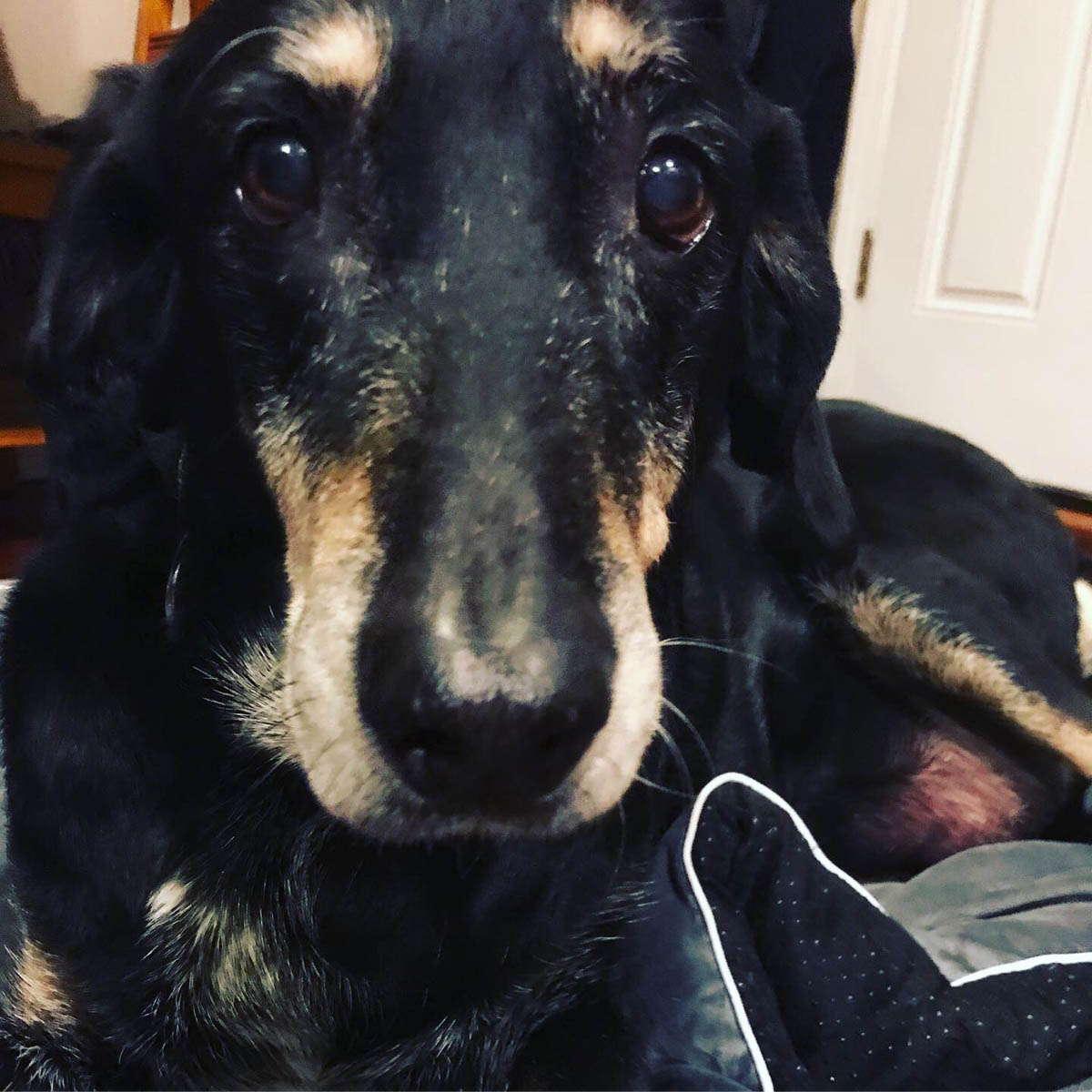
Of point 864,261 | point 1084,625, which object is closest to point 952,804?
point 1084,625

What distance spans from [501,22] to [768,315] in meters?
0.53

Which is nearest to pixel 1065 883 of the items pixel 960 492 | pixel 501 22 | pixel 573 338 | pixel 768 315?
pixel 960 492

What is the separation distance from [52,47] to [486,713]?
320 cm

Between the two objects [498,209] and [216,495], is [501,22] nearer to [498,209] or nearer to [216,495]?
[498,209]

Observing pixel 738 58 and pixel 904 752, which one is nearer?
pixel 738 58

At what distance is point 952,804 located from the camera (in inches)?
62.5

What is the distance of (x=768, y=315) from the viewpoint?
4.13 feet

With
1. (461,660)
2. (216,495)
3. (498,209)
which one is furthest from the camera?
(216,495)

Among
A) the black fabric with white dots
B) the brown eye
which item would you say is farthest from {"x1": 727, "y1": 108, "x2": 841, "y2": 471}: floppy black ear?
the black fabric with white dots

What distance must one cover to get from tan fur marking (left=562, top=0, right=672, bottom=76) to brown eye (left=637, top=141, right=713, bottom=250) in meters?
0.09

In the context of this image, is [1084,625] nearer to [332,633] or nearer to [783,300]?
[783,300]

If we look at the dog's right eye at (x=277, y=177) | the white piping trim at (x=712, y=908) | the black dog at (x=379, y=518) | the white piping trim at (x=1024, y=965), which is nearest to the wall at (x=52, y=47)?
the black dog at (x=379, y=518)

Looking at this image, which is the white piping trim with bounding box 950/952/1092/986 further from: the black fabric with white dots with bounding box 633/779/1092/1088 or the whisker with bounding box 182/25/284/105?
the whisker with bounding box 182/25/284/105

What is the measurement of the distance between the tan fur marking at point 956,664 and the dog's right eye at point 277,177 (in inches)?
43.3
